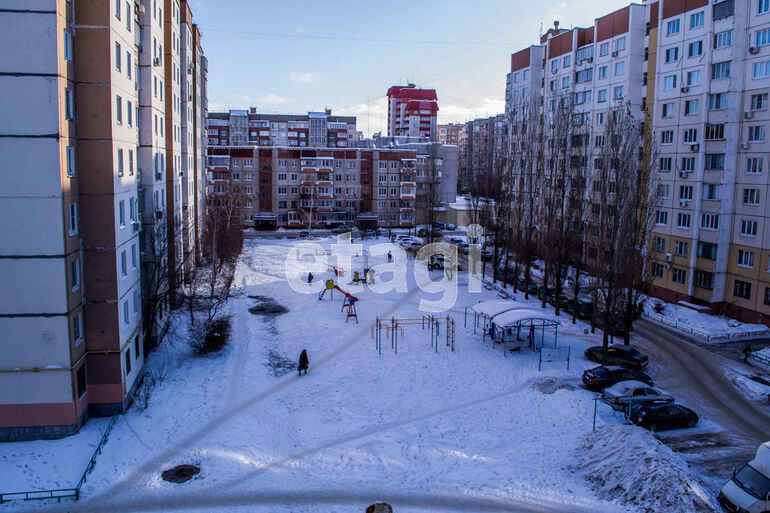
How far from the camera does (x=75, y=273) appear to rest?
17047 mm

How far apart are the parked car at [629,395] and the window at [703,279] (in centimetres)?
1582

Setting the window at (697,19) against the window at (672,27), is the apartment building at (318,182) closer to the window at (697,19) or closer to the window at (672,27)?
the window at (672,27)

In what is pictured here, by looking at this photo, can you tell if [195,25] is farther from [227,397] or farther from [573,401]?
[573,401]

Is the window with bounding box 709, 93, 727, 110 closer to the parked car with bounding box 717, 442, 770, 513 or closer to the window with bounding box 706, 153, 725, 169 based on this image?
the window with bounding box 706, 153, 725, 169

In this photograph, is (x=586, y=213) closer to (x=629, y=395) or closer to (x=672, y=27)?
(x=672, y=27)

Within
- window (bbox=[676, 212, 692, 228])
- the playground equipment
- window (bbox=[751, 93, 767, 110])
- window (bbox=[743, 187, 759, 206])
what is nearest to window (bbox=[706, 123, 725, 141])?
window (bbox=[751, 93, 767, 110])

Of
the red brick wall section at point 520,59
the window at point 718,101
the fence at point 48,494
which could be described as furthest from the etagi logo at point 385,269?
the fence at point 48,494

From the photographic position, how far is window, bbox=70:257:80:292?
1678cm

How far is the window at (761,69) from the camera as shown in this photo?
29172mm

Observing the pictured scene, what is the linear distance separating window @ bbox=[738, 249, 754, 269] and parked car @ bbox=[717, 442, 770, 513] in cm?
2027

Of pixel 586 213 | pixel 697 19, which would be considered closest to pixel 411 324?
pixel 586 213

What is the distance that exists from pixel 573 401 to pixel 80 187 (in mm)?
17228

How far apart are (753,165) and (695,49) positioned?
7.78 metres

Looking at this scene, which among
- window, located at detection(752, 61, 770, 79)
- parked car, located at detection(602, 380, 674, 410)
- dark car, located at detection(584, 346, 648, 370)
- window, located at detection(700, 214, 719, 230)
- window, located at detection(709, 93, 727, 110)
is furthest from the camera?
window, located at detection(700, 214, 719, 230)
